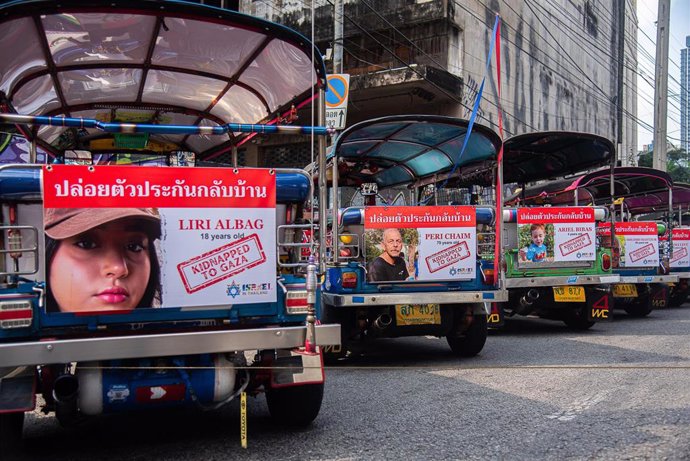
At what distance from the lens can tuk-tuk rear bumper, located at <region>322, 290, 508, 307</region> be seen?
743cm

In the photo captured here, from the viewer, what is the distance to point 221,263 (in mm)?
4273

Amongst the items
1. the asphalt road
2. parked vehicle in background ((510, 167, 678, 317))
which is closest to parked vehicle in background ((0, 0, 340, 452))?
the asphalt road

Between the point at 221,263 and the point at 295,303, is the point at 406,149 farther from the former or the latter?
the point at 221,263

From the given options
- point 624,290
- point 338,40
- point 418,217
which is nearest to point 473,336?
point 418,217

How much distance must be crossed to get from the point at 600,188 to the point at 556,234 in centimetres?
572

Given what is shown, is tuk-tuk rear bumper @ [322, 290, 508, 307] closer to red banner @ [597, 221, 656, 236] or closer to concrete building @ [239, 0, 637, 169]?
red banner @ [597, 221, 656, 236]

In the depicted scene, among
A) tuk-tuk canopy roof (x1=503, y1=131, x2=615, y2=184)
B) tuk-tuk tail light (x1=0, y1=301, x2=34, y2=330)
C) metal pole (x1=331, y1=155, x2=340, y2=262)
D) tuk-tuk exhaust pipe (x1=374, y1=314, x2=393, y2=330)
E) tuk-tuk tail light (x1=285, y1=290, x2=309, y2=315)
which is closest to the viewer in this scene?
tuk-tuk tail light (x1=0, y1=301, x2=34, y2=330)

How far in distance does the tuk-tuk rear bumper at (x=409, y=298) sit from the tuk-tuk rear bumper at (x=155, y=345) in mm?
2997

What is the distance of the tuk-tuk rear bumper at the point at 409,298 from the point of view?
7.43 m

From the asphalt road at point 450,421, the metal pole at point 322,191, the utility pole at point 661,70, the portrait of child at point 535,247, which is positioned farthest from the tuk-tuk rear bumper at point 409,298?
the utility pole at point 661,70

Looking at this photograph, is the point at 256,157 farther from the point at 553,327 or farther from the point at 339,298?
the point at 339,298

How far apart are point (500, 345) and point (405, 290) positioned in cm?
232

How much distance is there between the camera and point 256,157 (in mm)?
21547

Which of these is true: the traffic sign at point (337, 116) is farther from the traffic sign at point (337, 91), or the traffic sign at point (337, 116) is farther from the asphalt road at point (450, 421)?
the asphalt road at point (450, 421)
